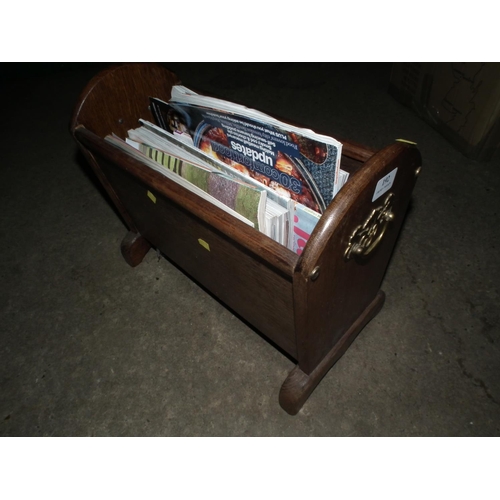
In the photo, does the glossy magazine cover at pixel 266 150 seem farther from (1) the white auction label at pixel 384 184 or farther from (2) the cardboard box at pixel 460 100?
(2) the cardboard box at pixel 460 100

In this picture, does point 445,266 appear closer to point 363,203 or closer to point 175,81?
point 363,203

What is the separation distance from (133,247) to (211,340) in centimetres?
47

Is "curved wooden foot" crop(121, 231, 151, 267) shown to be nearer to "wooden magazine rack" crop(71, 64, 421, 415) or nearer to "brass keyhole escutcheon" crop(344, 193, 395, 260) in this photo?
"wooden magazine rack" crop(71, 64, 421, 415)

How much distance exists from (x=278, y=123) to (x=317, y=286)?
34 centimetres

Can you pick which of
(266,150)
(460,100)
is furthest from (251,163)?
(460,100)

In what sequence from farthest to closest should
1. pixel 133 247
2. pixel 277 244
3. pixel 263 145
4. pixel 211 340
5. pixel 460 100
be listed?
pixel 460 100 → pixel 133 247 → pixel 211 340 → pixel 263 145 → pixel 277 244

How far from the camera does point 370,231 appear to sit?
2.28ft

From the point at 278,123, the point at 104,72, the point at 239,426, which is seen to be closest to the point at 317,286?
the point at 278,123

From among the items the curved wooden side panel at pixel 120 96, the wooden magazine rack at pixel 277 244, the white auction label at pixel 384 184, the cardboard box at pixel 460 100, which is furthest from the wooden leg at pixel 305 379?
the cardboard box at pixel 460 100

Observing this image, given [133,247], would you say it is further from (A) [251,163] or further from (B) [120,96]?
(A) [251,163]

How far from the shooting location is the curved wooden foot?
1357 mm

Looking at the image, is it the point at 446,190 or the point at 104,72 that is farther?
the point at 446,190

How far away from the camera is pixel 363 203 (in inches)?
23.7

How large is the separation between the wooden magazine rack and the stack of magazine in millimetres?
68
